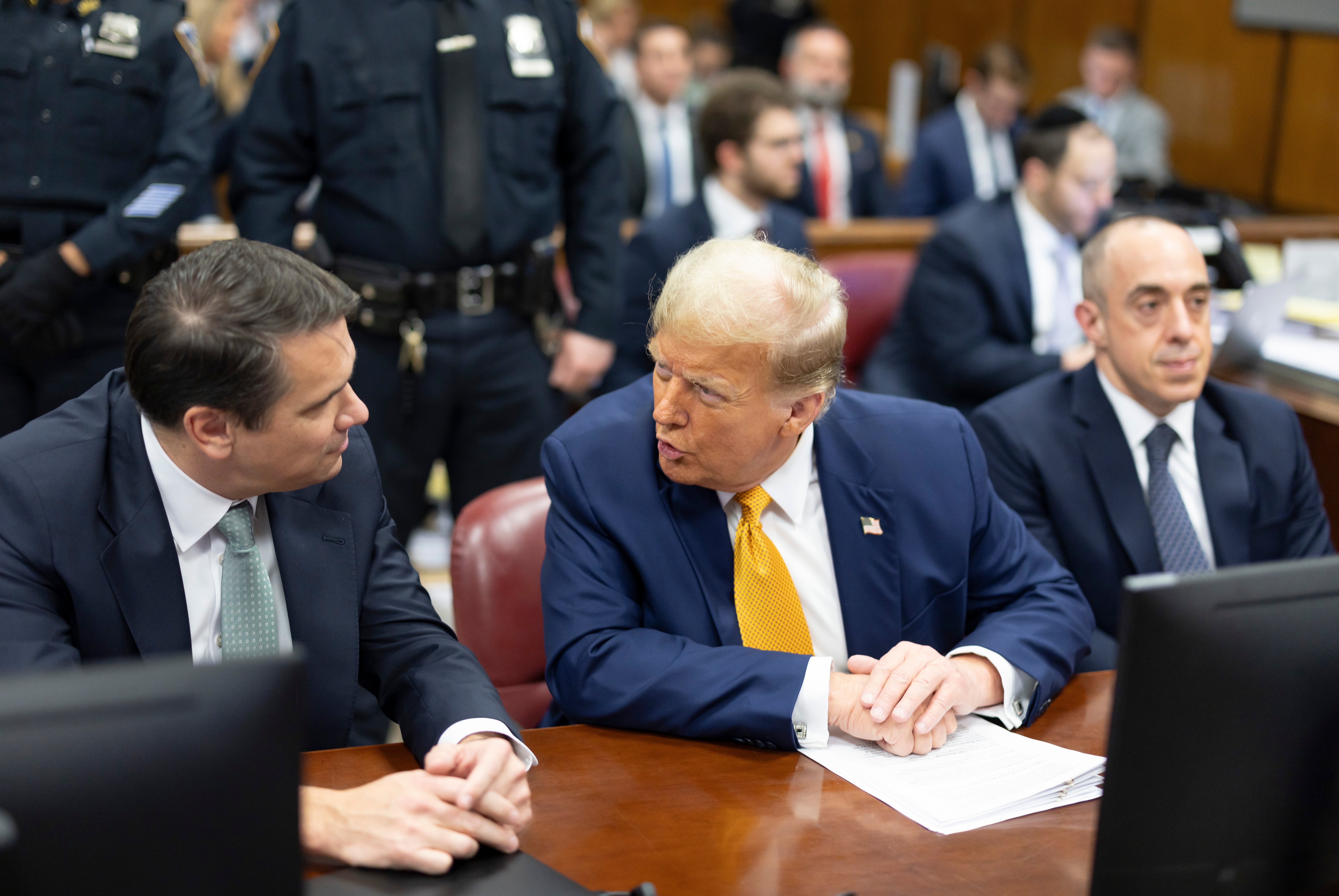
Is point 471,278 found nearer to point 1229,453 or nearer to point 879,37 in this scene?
point 1229,453

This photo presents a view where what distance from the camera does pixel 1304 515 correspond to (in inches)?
90.6

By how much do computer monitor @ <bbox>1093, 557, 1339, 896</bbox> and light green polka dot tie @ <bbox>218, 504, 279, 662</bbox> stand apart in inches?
40.1

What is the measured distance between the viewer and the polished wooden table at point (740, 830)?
1.29m

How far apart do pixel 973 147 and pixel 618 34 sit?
2.29 m

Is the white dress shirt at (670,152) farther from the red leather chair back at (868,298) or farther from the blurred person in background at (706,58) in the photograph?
the red leather chair back at (868,298)

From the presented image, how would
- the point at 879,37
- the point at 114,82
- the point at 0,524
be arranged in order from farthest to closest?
the point at 879,37, the point at 114,82, the point at 0,524

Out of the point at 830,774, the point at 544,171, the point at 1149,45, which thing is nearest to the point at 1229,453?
the point at 830,774

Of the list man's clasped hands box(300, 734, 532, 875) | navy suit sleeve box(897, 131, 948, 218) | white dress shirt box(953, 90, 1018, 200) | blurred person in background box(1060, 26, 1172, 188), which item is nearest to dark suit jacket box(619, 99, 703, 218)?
navy suit sleeve box(897, 131, 948, 218)

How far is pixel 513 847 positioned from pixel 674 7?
1098cm

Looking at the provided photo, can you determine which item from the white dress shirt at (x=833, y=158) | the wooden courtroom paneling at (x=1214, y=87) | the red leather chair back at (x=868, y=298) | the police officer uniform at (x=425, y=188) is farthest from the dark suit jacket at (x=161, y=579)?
the wooden courtroom paneling at (x=1214, y=87)

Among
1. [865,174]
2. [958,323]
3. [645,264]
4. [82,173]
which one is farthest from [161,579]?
[865,174]

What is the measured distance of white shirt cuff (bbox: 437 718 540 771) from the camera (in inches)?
59.3

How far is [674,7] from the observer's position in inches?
449

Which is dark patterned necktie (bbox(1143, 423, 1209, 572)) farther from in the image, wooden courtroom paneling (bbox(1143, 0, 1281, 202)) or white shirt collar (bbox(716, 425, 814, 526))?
wooden courtroom paneling (bbox(1143, 0, 1281, 202))
